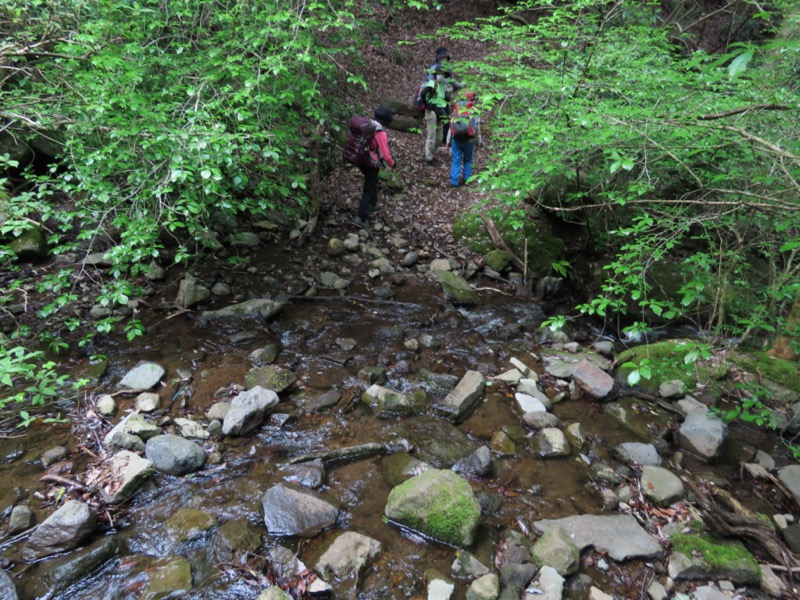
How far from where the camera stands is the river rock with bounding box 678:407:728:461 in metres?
4.18

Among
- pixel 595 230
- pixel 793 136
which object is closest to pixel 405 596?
pixel 793 136

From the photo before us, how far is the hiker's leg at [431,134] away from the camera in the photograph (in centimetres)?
1107

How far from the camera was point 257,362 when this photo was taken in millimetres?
5023

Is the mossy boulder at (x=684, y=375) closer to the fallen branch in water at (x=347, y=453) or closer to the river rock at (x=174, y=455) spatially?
the fallen branch in water at (x=347, y=453)

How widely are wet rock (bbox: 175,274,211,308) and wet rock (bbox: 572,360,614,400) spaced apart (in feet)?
17.3

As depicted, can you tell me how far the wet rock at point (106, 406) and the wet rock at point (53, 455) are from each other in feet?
1.45

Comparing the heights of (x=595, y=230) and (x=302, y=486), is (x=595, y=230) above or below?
above

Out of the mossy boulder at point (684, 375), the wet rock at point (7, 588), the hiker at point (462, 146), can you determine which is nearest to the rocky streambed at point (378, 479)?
the wet rock at point (7, 588)

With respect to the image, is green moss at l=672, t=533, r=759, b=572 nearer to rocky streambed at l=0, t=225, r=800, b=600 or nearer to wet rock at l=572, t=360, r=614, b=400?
rocky streambed at l=0, t=225, r=800, b=600

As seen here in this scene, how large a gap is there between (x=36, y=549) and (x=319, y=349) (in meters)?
3.15

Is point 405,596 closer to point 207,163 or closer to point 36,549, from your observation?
point 36,549

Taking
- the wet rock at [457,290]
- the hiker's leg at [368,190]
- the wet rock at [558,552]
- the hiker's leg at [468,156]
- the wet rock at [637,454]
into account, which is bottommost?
the wet rock at [637,454]

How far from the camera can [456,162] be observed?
9.97 metres

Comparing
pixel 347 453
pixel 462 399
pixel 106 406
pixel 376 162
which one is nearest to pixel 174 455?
pixel 106 406
